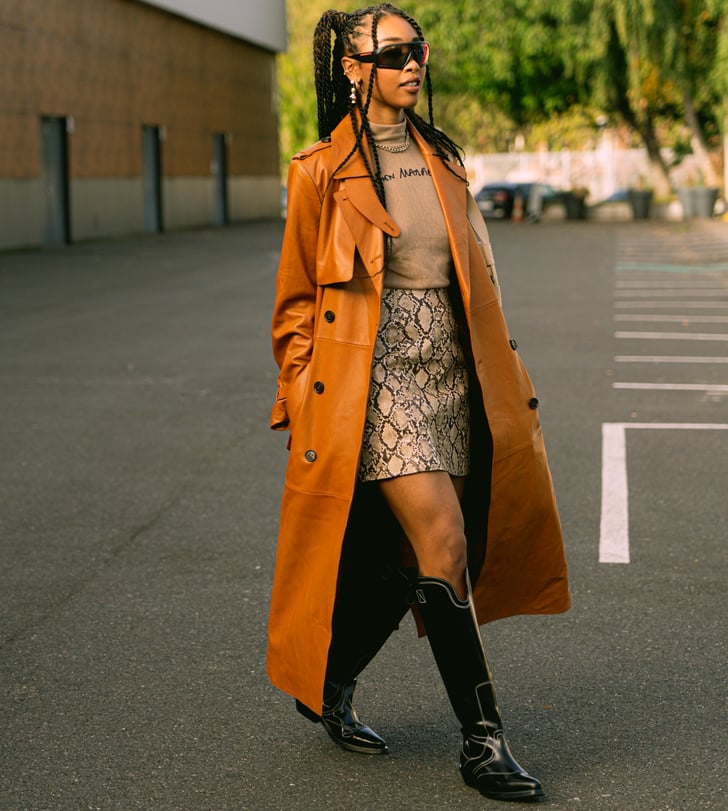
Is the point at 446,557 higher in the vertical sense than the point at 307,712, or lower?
higher

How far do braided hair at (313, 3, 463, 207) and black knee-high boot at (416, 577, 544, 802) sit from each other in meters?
1.00

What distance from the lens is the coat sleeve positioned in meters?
3.63

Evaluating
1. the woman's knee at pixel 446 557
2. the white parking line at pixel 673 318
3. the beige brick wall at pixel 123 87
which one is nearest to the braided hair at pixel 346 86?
the woman's knee at pixel 446 557

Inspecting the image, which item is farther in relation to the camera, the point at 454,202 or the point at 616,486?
the point at 616,486

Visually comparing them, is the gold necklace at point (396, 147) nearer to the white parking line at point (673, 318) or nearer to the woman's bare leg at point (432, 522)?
the woman's bare leg at point (432, 522)

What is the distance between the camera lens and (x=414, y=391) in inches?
143

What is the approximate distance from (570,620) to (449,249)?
1952 mm

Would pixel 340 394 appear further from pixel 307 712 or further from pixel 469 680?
pixel 307 712

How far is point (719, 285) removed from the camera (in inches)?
814

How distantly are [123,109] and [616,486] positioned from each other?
32.1 meters

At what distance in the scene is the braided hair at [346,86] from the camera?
364 cm

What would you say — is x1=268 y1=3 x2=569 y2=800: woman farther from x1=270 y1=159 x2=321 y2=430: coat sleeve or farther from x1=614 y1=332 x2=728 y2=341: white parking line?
x1=614 y1=332 x2=728 y2=341: white parking line

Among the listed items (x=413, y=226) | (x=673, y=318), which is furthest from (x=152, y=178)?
(x=413, y=226)

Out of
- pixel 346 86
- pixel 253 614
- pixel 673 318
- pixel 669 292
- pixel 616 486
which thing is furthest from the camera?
pixel 669 292
